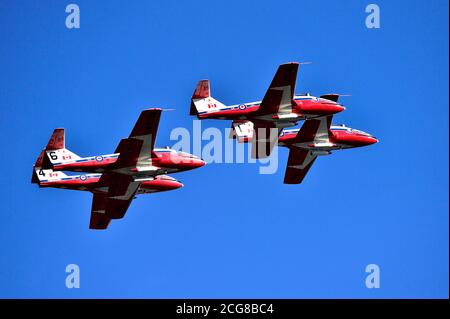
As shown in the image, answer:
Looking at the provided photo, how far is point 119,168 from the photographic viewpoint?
507 ft

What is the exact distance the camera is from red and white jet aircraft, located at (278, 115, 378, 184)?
163 metres

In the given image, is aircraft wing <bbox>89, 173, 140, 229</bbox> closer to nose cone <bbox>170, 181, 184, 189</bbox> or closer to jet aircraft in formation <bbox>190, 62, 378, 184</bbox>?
nose cone <bbox>170, 181, 184, 189</bbox>

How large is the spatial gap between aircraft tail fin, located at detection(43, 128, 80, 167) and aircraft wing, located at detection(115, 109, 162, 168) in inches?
200

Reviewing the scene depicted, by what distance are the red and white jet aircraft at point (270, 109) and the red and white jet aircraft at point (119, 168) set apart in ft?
19.9

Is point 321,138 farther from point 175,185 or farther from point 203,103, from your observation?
point 175,185

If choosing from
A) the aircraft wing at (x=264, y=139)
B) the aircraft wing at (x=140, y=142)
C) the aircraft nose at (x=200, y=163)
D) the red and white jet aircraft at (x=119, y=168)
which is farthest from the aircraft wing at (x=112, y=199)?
the aircraft wing at (x=264, y=139)

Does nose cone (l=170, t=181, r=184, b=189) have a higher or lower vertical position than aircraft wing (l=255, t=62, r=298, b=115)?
lower

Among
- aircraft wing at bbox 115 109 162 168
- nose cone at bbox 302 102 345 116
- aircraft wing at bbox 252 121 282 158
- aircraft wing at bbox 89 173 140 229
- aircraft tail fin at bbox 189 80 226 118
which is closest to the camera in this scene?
aircraft wing at bbox 115 109 162 168

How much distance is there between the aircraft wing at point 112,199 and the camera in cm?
15800

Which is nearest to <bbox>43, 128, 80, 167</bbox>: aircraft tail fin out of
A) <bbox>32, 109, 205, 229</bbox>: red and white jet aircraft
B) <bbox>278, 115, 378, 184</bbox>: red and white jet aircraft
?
<bbox>32, 109, 205, 229</bbox>: red and white jet aircraft

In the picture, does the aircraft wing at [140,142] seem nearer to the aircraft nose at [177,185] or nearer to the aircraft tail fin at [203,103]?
the aircraft tail fin at [203,103]

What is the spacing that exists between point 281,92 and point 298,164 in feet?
45.4

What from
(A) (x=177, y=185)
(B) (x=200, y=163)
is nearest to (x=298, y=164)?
(A) (x=177, y=185)

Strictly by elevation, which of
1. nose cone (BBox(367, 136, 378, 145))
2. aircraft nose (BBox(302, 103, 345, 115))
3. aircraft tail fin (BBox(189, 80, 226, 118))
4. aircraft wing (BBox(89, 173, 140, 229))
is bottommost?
aircraft wing (BBox(89, 173, 140, 229))
